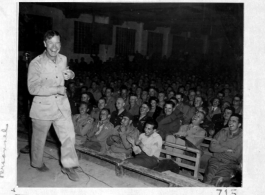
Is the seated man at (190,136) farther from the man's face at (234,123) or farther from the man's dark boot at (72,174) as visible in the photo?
the man's dark boot at (72,174)

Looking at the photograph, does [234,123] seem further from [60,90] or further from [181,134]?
[60,90]

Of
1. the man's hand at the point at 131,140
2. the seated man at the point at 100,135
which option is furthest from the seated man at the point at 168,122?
Result: the seated man at the point at 100,135

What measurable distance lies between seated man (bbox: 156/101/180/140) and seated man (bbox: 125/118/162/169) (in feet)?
2.44

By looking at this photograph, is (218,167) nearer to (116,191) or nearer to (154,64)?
(116,191)

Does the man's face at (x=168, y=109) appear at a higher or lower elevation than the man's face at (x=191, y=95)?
lower

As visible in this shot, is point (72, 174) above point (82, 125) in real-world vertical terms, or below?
below

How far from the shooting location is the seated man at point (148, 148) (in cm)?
291

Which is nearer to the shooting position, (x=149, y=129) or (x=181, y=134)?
(x=149, y=129)

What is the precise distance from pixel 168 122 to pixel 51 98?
6.86 feet

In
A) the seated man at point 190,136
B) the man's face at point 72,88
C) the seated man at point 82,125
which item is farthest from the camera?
the man's face at point 72,88

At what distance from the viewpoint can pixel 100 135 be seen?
3604mm

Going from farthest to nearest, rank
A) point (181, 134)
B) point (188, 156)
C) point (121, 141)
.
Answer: point (181, 134) < point (121, 141) < point (188, 156)

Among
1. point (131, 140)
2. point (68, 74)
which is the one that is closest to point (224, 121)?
point (131, 140)
